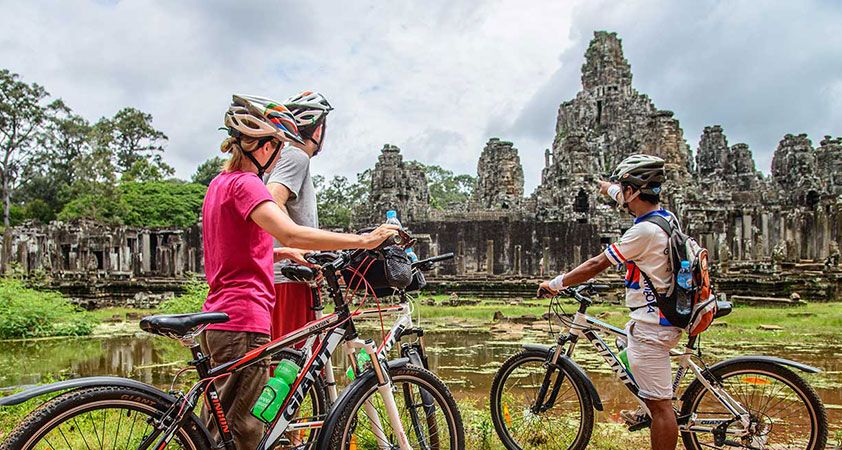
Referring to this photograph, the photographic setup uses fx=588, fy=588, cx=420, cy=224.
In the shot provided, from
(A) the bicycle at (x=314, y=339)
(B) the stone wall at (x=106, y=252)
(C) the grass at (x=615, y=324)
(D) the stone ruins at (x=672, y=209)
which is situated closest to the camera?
(A) the bicycle at (x=314, y=339)

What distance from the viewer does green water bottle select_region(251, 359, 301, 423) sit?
2.36 meters

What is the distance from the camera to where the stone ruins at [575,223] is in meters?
19.4

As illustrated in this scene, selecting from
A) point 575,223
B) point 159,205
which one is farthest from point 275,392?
point 159,205

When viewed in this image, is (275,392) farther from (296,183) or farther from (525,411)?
(525,411)

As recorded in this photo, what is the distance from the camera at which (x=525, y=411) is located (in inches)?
138

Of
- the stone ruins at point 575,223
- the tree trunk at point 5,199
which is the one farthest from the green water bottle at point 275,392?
the tree trunk at point 5,199

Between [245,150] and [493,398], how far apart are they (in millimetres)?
2037

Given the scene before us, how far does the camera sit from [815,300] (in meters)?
15.1

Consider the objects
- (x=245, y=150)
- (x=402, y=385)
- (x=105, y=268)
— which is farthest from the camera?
(x=105, y=268)

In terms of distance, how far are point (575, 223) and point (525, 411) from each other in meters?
20.0

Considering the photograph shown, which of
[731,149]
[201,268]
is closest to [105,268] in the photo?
[201,268]

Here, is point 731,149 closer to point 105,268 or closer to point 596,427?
point 105,268

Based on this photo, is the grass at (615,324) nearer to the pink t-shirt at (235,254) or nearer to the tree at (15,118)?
the pink t-shirt at (235,254)

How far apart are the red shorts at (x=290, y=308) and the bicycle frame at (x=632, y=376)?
140 centimetres
